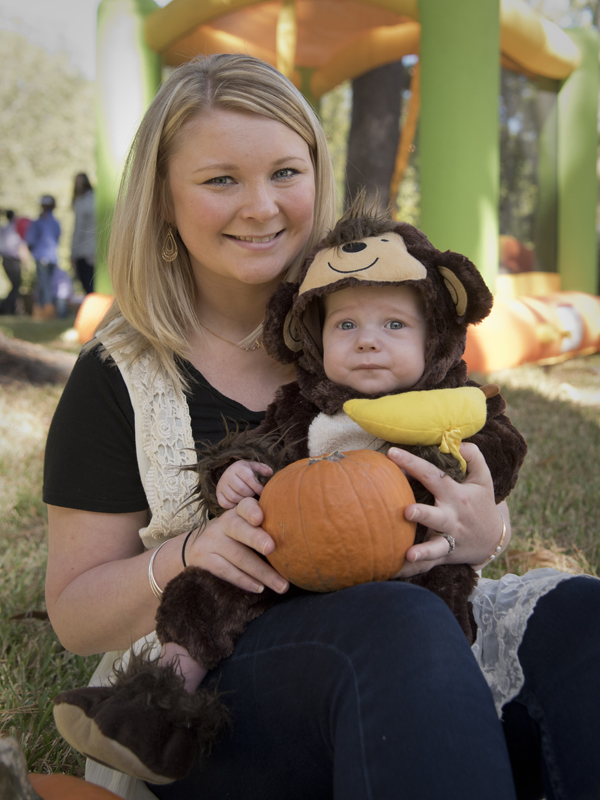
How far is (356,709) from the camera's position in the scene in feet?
3.39

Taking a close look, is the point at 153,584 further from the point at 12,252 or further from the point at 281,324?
the point at 12,252

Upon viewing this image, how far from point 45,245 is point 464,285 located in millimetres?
12266

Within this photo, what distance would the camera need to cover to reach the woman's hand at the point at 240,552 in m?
1.35

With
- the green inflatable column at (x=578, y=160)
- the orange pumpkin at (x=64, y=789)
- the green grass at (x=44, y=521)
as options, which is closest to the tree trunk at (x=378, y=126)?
A: the green inflatable column at (x=578, y=160)

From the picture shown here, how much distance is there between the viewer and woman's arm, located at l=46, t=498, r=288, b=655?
4.47 feet

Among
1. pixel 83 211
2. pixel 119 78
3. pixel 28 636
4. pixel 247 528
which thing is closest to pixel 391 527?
pixel 247 528

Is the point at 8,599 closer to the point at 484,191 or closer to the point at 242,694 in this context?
the point at 242,694

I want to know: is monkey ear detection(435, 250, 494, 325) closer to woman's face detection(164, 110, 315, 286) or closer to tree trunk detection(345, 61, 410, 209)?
woman's face detection(164, 110, 315, 286)

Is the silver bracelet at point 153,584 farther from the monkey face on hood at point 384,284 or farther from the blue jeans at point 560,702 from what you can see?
the blue jeans at point 560,702

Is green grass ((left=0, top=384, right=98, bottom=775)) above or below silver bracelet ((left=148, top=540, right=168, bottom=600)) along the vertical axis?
below

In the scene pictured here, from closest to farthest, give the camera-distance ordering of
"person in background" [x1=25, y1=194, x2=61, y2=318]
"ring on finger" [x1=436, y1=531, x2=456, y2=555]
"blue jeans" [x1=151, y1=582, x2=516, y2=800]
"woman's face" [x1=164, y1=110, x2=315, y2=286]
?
"blue jeans" [x1=151, y1=582, x2=516, y2=800], "ring on finger" [x1=436, y1=531, x2=456, y2=555], "woman's face" [x1=164, y1=110, x2=315, y2=286], "person in background" [x1=25, y1=194, x2=61, y2=318]

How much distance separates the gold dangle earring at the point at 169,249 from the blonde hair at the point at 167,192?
15 millimetres

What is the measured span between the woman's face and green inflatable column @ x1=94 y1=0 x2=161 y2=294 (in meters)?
5.05

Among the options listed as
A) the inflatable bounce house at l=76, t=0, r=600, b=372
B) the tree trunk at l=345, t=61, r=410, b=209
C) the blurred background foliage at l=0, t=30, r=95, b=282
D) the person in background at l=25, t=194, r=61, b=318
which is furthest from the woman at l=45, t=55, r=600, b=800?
the blurred background foliage at l=0, t=30, r=95, b=282
